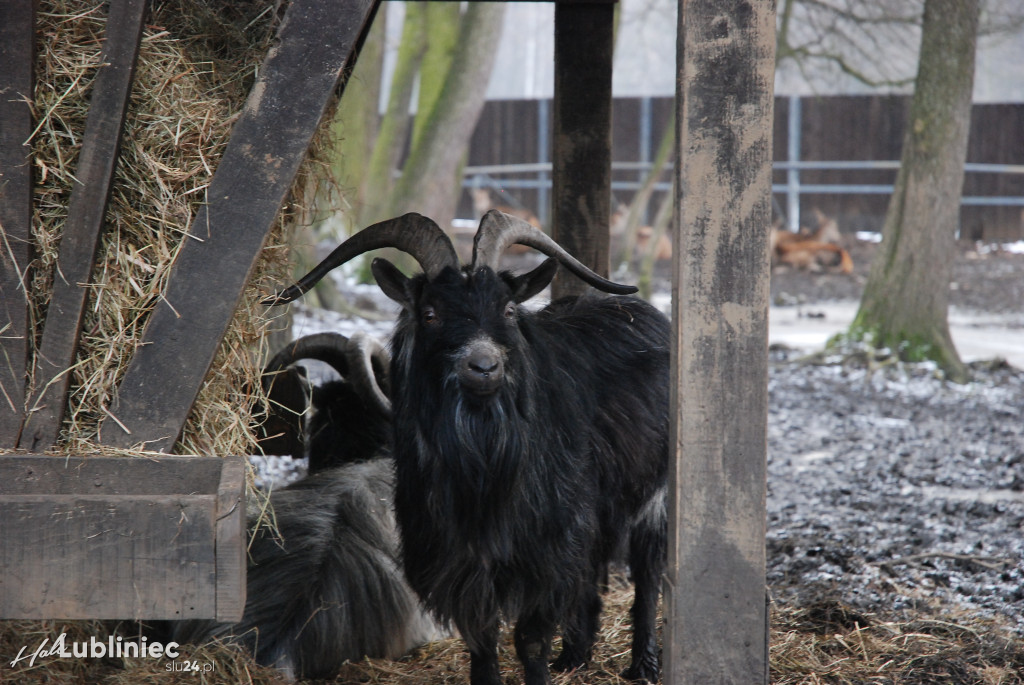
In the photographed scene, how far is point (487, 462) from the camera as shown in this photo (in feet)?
11.5

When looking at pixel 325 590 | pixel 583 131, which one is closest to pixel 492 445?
pixel 325 590

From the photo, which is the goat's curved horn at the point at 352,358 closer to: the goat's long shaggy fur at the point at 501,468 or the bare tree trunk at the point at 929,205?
the goat's long shaggy fur at the point at 501,468

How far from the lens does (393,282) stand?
12.3 ft

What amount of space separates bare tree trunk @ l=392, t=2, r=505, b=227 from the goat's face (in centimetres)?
1053

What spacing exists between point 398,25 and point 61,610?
45.3 metres

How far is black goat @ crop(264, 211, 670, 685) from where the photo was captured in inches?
137

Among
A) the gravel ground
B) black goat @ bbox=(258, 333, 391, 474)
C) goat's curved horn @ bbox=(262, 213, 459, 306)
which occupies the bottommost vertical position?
the gravel ground

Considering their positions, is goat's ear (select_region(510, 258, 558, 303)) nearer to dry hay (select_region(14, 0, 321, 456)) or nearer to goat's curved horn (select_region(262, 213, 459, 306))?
goat's curved horn (select_region(262, 213, 459, 306))

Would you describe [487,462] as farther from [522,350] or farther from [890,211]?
[890,211]

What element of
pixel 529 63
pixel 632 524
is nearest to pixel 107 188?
pixel 632 524

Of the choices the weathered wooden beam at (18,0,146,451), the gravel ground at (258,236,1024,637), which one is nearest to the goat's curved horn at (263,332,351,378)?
the gravel ground at (258,236,1024,637)

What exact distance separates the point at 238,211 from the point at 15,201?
646 millimetres

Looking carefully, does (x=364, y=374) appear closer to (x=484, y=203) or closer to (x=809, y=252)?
(x=809, y=252)

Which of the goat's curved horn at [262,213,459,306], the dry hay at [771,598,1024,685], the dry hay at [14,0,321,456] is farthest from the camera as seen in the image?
the dry hay at [771,598,1024,685]
